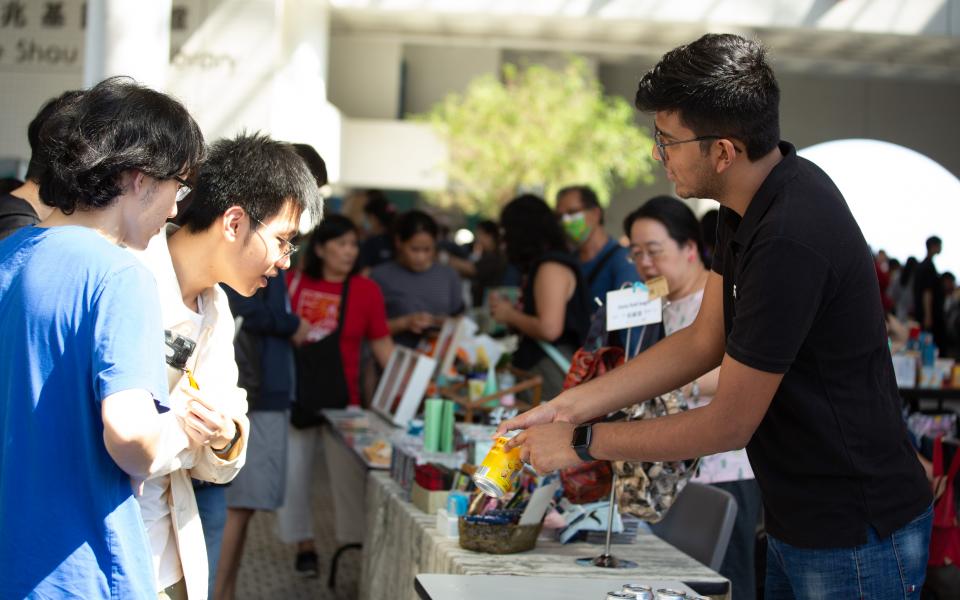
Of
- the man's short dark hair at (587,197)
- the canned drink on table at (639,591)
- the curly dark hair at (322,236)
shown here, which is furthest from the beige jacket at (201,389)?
the man's short dark hair at (587,197)

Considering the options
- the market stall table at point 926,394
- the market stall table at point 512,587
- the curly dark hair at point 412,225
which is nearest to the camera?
the market stall table at point 512,587

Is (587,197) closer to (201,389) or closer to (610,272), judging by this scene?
(610,272)

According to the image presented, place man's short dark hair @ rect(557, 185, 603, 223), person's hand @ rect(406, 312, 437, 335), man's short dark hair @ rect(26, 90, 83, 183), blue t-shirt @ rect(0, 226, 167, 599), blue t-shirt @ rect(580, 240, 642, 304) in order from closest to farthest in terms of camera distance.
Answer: blue t-shirt @ rect(0, 226, 167, 599) < man's short dark hair @ rect(26, 90, 83, 183) < blue t-shirt @ rect(580, 240, 642, 304) < man's short dark hair @ rect(557, 185, 603, 223) < person's hand @ rect(406, 312, 437, 335)

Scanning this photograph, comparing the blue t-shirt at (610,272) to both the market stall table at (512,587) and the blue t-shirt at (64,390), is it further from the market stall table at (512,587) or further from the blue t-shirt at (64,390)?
the blue t-shirt at (64,390)

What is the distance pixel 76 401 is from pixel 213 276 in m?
0.63

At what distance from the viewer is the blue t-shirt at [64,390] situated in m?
1.50

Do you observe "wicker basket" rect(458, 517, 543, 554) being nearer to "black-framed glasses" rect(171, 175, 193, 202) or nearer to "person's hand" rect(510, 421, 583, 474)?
"person's hand" rect(510, 421, 583, 474)

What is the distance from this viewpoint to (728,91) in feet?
5.78

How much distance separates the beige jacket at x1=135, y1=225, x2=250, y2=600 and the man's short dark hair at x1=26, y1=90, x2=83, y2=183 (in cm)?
29

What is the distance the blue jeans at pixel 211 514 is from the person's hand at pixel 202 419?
76 cm

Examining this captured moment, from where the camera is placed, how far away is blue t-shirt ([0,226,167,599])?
1.50 metres

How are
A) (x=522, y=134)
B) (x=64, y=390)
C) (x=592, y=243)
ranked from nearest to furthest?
(x=64, y=390) < (x=592, y=243) < (x=522, y=134)

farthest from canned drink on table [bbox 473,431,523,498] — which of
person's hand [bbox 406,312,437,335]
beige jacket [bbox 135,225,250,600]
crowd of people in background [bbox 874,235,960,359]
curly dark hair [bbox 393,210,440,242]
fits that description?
crowd of people in background [bbox 874,235,960,359]

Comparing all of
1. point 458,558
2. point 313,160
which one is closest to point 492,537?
point 458,558
